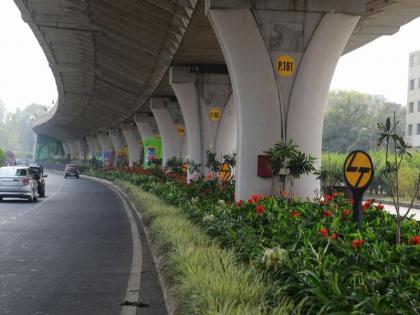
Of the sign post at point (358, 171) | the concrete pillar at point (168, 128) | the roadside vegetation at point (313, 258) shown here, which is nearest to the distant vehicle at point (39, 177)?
the concrete pillar at point (168, 128)

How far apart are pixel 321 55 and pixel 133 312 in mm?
10387

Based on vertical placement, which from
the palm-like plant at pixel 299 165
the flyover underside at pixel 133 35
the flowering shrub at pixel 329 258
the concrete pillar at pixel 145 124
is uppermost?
the flyover underside at pixel 133 35

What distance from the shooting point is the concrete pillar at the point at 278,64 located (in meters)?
16.3

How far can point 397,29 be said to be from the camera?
73.2ft

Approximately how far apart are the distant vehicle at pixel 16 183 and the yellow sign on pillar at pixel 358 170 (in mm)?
22304

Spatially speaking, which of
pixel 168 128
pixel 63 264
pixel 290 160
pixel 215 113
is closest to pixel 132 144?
pixel 168 128

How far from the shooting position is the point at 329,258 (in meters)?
7.27

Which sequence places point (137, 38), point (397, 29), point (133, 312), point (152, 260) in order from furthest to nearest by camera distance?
point (137, 38), point (397, 29), point (152, 260), point (133, 312)

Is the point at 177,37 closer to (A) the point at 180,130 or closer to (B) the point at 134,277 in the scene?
(B) the point at 134,277

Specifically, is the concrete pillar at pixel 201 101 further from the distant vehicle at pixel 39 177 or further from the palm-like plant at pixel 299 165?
the palm-like plant at pixel 299 165

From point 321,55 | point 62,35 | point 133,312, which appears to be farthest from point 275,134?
point 62,35

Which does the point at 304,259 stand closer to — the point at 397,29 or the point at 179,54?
the point at 397,29

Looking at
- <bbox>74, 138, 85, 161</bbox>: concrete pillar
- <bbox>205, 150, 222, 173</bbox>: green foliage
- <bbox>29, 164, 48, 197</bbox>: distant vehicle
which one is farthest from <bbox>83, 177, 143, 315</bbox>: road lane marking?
<bbox>74, 138, 85, 161</bbox>: concrete pillar

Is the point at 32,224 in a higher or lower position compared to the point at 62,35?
lower
